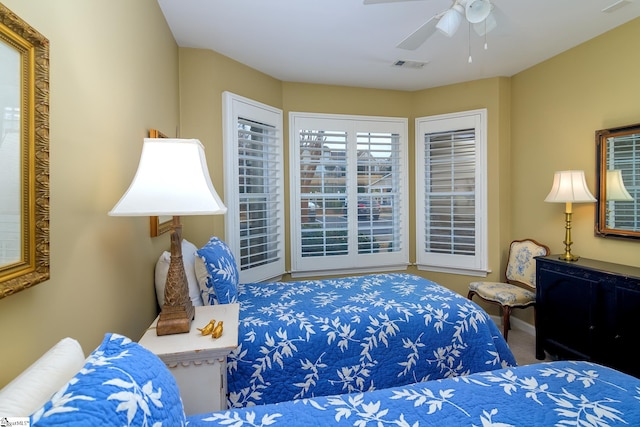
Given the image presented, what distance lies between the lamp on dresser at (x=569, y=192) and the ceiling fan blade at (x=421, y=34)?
5.54ft

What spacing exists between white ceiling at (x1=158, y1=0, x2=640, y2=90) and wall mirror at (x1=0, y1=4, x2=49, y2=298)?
171 centimetres

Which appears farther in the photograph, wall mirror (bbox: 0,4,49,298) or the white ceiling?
the white ceiling

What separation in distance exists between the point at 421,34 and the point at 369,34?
63cm

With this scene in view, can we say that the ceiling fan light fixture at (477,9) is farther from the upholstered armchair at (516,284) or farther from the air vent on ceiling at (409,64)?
the upholstered armchair at (516,284)

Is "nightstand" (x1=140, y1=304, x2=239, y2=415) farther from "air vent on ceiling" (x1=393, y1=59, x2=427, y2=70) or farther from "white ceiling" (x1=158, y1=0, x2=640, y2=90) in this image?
"air vent on ceiling" (x1=393, y1=59, x2=427, y2=70)

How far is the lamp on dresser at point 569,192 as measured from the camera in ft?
8.76

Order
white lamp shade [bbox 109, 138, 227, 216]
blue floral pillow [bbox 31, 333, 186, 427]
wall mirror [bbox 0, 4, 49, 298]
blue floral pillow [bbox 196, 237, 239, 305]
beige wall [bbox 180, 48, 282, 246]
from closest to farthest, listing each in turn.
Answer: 1. blue floral pillow [bbox 31, 333, 186, 427]
2. wall mirror [bbox 0, 4, 49, 298]
3. white lamp shade [bbox 109, 138, 227, 216]
4. blue floral pillow [bbox 196, 237, 239, 305]
5. beige wall [bbox 180, 48, 282, 246]

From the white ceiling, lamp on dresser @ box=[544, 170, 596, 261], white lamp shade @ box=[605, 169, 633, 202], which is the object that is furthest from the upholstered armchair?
the white ceiling

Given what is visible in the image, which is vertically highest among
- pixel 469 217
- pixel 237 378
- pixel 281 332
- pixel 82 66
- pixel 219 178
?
pixel 82 66

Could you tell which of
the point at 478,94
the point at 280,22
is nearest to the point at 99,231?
the point at 280,22

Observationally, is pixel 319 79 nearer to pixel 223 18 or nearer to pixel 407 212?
pixel 223 18

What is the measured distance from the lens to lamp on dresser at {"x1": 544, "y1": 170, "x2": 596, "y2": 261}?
267 cm

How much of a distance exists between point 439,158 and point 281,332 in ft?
9.85

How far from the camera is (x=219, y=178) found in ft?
9.75
